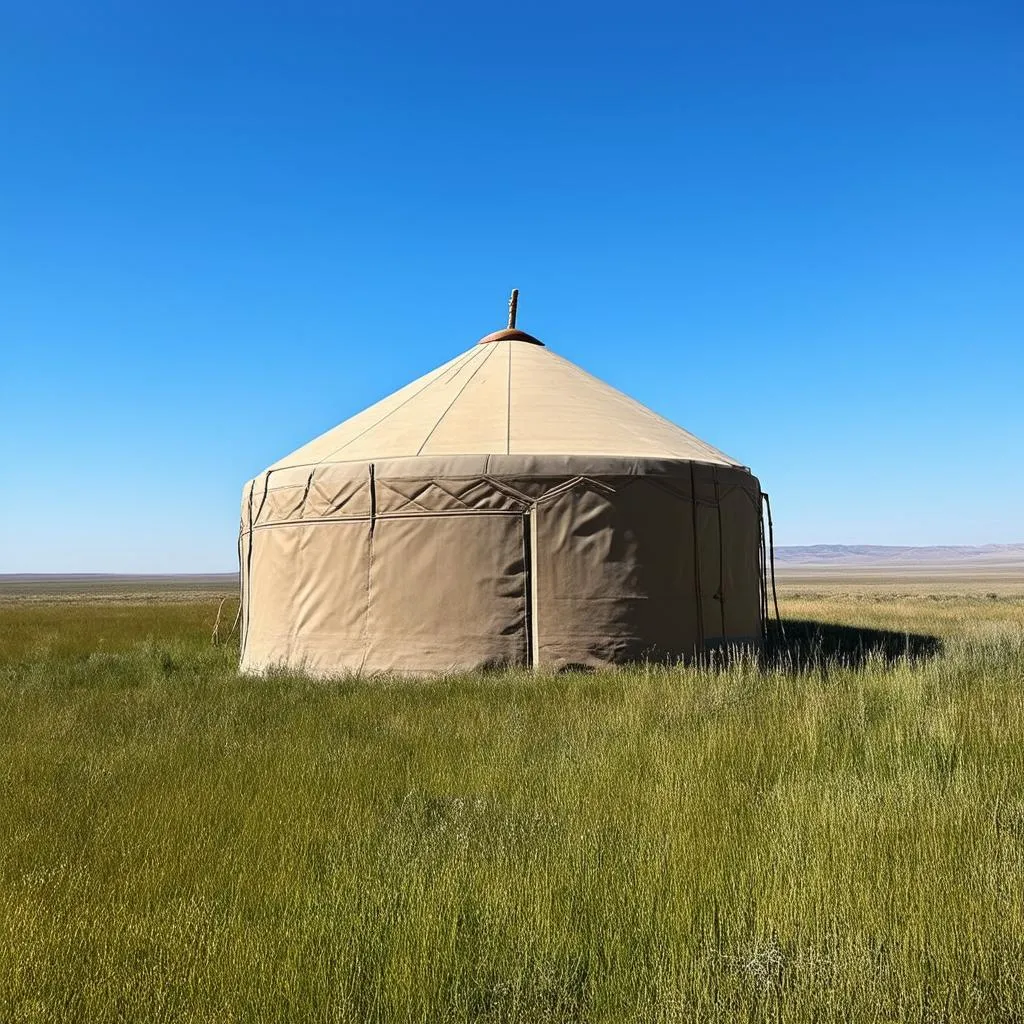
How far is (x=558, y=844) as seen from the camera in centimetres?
324

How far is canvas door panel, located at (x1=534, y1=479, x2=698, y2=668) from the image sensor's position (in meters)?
7.95

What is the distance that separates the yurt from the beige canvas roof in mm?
42

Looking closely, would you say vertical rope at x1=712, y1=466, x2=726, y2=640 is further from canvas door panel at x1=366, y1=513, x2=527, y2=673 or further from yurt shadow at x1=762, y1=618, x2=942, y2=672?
canvas door panel at x1=366, y1=513, x2=527, y2=673

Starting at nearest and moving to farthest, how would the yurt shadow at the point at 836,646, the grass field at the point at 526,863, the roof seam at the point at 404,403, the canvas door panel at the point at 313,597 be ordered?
the grass field at the point at 526,863 < the canvas door panel at the point at 313,597 < the yurt shadow at the point at 836,646 < the roof seam at the point at 404,403

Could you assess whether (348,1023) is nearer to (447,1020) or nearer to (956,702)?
(447,1020)

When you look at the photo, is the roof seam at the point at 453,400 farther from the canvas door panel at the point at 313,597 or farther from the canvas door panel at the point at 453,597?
the canvas door panel at the point at 313,597

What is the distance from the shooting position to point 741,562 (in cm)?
945

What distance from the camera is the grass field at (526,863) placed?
2.28 m

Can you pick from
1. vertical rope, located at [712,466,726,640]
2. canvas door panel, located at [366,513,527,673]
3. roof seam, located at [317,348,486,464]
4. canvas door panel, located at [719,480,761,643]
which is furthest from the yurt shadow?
roof seam, located at [317,348,486,464]

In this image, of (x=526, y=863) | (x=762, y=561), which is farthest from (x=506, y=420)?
(x=526, y=863)

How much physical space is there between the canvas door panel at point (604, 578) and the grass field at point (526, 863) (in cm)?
206

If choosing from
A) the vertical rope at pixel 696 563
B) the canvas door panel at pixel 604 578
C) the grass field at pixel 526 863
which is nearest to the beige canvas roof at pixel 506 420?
the vertical rope at pixel 696 563

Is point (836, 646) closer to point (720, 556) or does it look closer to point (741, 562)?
point (741, 562)

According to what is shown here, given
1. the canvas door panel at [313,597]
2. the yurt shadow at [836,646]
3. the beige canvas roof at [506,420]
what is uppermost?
the beige canvas roof at [506,420]
